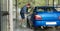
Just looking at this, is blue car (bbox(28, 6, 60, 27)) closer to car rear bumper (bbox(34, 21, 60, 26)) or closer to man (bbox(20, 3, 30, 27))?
car rear bumper (bbox(34, 21, 60, 26))

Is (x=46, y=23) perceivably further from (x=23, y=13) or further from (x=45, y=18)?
(x=23, y=13)

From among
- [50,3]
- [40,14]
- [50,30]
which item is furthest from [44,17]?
[50,3]

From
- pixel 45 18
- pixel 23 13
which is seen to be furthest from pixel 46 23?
pixel 23 13

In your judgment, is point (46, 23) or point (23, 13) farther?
point (23, 13)

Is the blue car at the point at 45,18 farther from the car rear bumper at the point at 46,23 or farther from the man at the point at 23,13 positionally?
the man at the point at 23,13

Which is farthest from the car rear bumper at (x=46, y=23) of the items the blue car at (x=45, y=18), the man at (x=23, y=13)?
the man at (x=23, y=13)

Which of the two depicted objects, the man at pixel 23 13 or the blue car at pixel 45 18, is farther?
the man at pixel 23 13

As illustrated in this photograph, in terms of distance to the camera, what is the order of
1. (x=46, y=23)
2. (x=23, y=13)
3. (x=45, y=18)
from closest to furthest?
(x=45, y=18)
(x=46, y=23)
(x=23, y=13)

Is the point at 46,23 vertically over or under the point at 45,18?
under

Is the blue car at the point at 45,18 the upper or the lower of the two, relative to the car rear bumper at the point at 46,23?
upper

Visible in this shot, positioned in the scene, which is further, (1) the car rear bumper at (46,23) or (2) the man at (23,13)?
(2) the man at (23,13)

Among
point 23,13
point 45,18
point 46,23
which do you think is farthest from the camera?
point 23,13

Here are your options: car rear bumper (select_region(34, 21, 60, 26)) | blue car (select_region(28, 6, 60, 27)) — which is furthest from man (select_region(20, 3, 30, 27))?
car rear bumper (select_region(34, 21, 60, 26))

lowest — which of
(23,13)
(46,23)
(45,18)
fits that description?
(46,23)
